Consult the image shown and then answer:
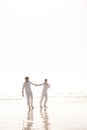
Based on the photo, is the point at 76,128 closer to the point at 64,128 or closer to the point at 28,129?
the point at 64,128

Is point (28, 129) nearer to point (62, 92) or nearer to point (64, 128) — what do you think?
point (64, 128)

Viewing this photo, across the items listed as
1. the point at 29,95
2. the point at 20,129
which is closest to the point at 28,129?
the point at 20,129

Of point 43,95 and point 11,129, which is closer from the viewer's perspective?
point 11,129

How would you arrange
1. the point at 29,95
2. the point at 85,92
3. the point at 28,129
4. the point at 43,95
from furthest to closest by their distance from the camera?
the point at 85,92 < the point at 43,95 < the point at 29,95 < the point at 28,129

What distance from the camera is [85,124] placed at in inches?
372

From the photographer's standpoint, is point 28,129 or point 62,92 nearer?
point 28,129

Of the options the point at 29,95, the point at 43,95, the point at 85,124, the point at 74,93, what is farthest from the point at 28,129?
the point at 74,93

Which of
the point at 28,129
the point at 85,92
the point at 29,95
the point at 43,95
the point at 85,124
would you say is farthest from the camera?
the point at 85,92

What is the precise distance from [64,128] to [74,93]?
34523mm

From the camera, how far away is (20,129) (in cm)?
839

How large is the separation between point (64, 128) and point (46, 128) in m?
0.41

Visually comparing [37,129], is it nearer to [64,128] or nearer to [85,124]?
[64,128]

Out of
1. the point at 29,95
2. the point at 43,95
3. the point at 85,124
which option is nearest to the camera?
the point at 85,124

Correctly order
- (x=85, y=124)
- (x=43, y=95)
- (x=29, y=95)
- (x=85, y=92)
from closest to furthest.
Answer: (x=85, y=124) < (x=29, y=95) < (x=43, y=95) < (x=85, y=92)
